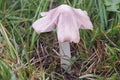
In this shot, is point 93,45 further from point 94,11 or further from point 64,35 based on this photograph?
point 64,35

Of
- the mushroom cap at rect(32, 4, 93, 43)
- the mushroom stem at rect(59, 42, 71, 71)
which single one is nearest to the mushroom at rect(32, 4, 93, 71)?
the mushroom cap at rect(32, 4, 93, 43)

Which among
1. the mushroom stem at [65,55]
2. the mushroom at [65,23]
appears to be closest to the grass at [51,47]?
the mushroom stem at [65,55]

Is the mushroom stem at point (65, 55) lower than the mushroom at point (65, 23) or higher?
lower

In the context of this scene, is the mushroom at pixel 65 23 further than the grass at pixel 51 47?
No

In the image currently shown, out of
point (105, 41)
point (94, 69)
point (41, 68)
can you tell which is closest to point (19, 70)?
point (41, 68)

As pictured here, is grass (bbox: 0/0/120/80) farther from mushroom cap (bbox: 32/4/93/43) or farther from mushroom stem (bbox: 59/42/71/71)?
mushroom cap (bbox: 32/4/93/43)

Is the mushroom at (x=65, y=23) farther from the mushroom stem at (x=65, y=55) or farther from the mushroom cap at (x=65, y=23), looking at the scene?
the mushroom stem at (x=65, y=55)
